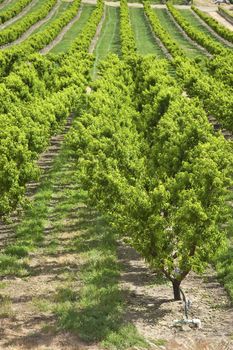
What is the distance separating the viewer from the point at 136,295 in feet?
81.4

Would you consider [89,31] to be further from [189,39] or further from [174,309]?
[174,309]

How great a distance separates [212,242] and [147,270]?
17.9 feet

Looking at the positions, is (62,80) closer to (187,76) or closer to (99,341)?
(187,76)

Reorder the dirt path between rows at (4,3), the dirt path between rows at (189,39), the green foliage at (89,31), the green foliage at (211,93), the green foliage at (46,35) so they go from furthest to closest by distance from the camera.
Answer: the dirt path between rows at (4,3), the dirt path between rows at (189,39), the green foliage at (89,31), the green foliage at (46,35), the green foliage at (211,93)

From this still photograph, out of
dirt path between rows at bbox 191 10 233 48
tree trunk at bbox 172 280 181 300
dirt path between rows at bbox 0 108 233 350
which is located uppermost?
dirt path between rows at bbox 191 10 233 48

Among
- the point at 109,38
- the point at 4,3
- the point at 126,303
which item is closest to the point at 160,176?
the point at 126,303

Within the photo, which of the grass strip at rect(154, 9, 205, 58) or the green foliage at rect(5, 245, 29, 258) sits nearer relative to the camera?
the green foliage at rect(5, 245, 29, 258)

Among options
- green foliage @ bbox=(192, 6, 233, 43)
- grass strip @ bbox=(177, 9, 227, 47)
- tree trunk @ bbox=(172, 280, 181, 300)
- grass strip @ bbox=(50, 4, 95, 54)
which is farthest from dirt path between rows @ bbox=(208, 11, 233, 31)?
tree trunk @ bbox=(172, 280, 181, 300)

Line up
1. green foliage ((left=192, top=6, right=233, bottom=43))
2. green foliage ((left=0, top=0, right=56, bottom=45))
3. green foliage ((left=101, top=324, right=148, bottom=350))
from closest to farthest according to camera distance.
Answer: green foliage ((left=101, top=324, right=148, bottom=350)), green foliage ((left=0, top=0, right=56, bottom=45)), green foliage ((left=192, top=6, right=233, bottom=43))

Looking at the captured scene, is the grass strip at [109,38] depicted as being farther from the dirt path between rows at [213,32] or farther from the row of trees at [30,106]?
the dirt path between rows at [213,32]

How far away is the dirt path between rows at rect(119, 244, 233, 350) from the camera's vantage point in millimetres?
21203

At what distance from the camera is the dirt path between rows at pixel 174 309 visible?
21203 mm

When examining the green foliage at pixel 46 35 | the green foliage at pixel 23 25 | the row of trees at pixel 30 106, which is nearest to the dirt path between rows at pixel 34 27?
the green foliage at pixel 23 25

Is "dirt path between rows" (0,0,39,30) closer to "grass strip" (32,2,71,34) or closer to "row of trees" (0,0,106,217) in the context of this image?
"grass strip" (32,2,71,34)
